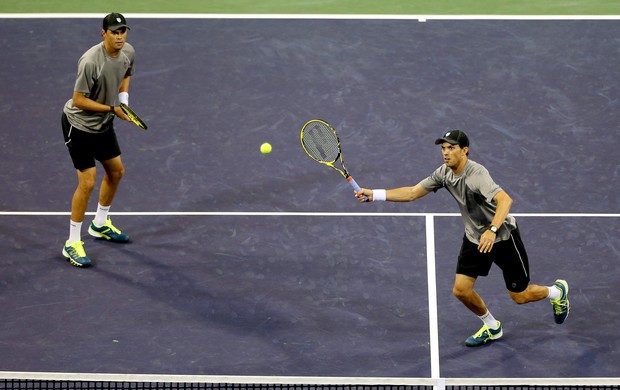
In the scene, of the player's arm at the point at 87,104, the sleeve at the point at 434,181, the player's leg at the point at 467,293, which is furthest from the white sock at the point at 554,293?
the player's arm at the point at 87,104

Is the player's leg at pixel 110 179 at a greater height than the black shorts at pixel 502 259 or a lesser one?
greater

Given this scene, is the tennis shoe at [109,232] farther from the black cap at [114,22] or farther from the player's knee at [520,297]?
the player's knee at [520,297]

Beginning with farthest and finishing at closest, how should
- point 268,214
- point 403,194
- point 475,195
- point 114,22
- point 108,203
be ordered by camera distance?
1. point 268,214
2. point 108,203
3. point 114,22
4. point 403,194
5. point 475,195

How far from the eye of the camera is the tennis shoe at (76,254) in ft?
35.0

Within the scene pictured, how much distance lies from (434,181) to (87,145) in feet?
10.8

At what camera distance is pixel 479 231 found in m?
9.05

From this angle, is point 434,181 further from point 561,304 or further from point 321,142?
point 561,304

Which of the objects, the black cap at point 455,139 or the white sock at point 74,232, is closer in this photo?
the black cap at point 455,139

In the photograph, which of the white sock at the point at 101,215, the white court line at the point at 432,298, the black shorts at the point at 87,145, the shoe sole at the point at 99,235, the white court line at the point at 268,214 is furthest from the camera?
the white court line at the point at 268,214

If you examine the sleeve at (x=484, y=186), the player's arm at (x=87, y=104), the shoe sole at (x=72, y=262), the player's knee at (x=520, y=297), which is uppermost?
the player's arm at (x=87, y=104)

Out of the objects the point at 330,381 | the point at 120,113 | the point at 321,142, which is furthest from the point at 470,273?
the point at 120,113

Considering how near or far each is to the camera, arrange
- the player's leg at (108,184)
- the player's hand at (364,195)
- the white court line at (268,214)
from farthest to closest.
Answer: the white court line at (268,214)
the player's leg at (108,184)
the player's hand at (364,195)

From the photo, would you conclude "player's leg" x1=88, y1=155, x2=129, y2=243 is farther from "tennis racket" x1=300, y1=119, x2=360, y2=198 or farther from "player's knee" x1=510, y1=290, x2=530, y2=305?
"player's knee" x1=510, y1=290, x2=530, y2=305

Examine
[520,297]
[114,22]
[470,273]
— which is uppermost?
[114,22]
